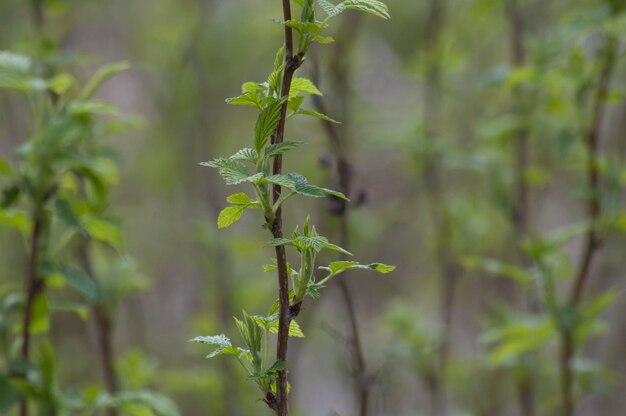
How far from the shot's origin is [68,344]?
2.65m

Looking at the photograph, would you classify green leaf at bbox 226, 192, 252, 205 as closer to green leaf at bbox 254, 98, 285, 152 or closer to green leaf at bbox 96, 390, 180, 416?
green leaf at bbox 254, 98, 285, 152

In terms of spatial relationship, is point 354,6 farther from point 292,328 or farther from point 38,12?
point 38,12

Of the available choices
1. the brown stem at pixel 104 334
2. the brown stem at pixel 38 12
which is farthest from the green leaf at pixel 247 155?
the brown stem at pixel 38 12

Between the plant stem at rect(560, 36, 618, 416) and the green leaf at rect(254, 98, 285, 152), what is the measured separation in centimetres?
91

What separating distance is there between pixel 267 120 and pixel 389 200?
119 inches

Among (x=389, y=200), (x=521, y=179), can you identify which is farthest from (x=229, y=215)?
(x=389, y=200)

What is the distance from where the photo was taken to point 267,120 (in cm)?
64

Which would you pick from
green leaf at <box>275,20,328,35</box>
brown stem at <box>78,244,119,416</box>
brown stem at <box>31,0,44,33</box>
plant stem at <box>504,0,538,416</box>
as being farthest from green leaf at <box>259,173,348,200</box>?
plant stem at <box>504,0,538,416</box>

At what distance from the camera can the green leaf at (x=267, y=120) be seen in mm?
638

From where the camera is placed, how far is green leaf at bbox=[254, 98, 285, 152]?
2.09 feet

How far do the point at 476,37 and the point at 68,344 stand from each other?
69.0 inches

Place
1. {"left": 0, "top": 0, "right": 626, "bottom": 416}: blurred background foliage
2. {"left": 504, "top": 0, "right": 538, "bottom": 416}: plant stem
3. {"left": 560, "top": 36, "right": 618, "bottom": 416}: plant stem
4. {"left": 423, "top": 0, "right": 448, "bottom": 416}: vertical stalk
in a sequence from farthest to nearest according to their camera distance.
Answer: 1. {"left": 423, "top": 0, "right": 448, "bottom": 416}: vertical stalk
2. {"left": 504, "top": 0, "right": 538, "bottom": 416}: plant stem
3. {"left": 0, "top": 0, "right": 626, "bottom": 416}: blurred background foliage
4. {"left": 560, "top": 36, "right": 618, "bottom": 416}: plant stem

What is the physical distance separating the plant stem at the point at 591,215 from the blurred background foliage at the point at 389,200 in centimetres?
2

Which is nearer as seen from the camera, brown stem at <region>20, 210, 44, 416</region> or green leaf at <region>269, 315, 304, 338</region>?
green leaf at <region>269, 315, 304, 338</region>
